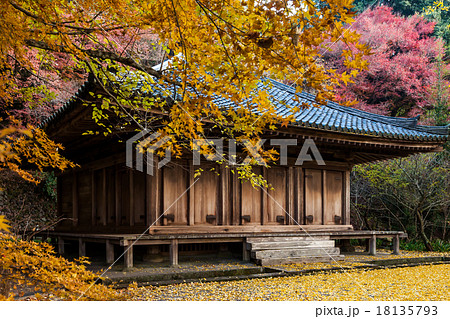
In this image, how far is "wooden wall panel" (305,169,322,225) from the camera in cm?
1116

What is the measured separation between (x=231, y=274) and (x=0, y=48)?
5406 millimetres

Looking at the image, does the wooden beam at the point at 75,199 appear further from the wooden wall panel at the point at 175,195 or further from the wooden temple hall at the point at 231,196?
the wooden wall panel at the point at 175,195

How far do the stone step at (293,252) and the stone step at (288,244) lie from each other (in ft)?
0.42

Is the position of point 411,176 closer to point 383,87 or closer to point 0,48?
point 383,87

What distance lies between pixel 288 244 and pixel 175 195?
9.72 feet

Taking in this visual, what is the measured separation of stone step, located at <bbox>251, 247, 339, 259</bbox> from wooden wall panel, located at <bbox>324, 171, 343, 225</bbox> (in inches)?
53.1

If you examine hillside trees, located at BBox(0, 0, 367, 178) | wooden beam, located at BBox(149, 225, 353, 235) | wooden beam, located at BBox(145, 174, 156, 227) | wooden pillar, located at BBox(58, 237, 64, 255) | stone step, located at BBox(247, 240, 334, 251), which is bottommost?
wooden pillar, located at BBox(58, 237, 64, 255)

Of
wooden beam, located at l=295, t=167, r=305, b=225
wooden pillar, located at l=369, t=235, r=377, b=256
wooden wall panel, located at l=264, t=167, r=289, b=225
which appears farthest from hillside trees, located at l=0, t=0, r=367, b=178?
wooden pillar, located at l=369, t=235, r=377, b=256

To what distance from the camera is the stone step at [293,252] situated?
9.15m

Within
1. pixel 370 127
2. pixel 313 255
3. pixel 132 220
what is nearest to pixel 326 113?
pixel 370 127
